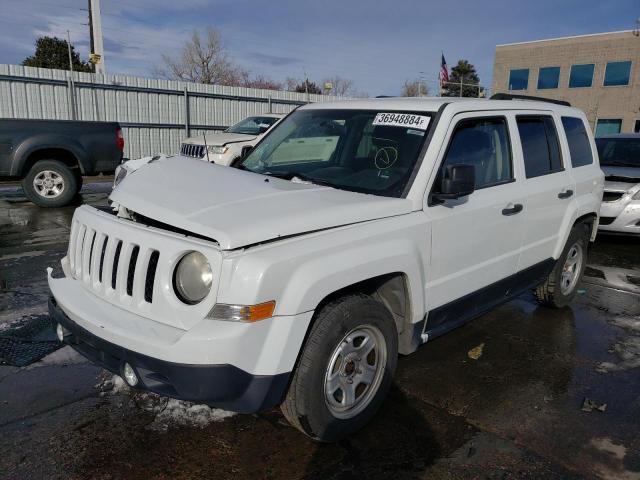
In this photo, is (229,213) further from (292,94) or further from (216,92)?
(292,94)

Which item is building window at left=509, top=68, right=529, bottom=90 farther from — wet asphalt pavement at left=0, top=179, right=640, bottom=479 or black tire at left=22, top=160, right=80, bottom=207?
wet asphalt pavement at left=0, top=179, right=640, bottom=479

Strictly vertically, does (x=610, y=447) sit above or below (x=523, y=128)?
below

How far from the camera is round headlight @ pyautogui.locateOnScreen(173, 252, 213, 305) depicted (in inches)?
97.7

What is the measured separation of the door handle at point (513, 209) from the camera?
12.4ft

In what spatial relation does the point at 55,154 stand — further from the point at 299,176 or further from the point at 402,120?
the point at 402,120

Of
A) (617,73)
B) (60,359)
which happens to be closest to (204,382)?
(60,359)

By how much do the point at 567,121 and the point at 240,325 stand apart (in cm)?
400

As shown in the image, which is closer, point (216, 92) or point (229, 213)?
point (229, 213)

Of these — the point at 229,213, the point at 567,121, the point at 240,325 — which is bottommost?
the point at 240,325

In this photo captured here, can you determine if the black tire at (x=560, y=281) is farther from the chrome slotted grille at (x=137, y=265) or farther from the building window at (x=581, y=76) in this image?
the building window at (x=581, y=76)

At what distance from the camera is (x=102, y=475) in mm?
2648

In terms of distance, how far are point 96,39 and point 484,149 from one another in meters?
19.8

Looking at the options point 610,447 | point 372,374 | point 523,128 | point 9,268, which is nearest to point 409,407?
point 372,374

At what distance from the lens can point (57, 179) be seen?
987 cm
